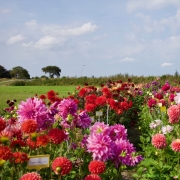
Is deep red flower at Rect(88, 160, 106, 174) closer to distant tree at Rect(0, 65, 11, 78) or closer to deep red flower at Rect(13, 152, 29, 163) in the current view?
deep red flower at Rect(13, 152, 29, 163)

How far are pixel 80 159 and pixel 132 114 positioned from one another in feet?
17.5

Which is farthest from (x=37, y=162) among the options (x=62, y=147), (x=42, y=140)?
(x=62, y=147)

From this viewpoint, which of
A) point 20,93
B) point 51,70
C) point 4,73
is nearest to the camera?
point 20,93

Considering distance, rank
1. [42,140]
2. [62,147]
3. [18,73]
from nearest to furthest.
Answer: [42,140] → [62,147] → [18,73]

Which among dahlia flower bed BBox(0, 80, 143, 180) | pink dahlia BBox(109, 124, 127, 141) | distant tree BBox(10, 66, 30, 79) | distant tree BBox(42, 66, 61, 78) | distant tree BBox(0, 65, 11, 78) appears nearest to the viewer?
dahlia flower bed BBox(0, 80, 143, 180)

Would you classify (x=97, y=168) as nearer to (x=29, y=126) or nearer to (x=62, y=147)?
(x=29, y=126)

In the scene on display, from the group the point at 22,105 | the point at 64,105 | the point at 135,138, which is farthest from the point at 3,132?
the point at 135,138

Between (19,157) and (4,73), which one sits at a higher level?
(4,73)

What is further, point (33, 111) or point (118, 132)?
point (118, 132)

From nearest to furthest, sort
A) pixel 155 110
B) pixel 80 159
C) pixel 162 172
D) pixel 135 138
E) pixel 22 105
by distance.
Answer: pixel 22 105 → pixel 80 159 → pixel 162 172 → pixel 155 110 → pixel 135 138

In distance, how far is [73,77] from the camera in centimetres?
3662

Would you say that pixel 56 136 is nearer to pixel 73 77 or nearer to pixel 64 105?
pixel 64 105

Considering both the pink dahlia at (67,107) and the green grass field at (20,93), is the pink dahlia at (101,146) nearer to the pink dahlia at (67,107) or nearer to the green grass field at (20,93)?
the pink dahlia at (67,107)

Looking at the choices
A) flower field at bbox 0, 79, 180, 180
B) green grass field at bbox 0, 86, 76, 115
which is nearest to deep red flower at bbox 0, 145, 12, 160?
flower field at bbox 0, 79, 180, 180
